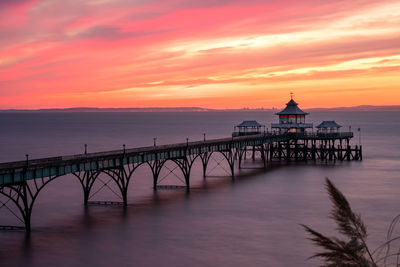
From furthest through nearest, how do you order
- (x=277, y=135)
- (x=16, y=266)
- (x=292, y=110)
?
1. (x=292, y=110)
2. (x=277, y=135)
3. (x=16, y=266)

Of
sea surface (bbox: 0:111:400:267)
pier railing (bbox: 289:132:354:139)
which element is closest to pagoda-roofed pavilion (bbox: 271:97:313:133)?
pier railing (bbox: 289:132:354:139)

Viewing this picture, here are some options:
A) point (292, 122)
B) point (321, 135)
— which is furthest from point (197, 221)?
point (292, 122)

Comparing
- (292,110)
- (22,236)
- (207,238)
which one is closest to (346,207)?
(207,238)

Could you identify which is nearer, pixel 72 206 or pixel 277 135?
pixel 72 206

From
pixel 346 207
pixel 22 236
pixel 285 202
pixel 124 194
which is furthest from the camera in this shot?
pixel 285 202

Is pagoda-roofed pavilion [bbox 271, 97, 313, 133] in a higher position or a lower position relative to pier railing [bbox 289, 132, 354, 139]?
higher

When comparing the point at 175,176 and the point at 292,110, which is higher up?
the point at 292,110

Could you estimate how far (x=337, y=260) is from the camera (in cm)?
747

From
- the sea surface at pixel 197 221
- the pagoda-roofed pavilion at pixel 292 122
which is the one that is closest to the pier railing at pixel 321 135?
the pagoda-roofed pavilion at pixel 292 122

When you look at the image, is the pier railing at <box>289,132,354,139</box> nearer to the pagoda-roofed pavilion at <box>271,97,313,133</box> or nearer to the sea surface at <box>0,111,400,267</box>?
the pagoda-roofed pavilion at <box>271,97,313,133</box>

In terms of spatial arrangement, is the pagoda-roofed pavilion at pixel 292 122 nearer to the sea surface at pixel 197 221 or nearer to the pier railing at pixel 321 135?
the pier railing at pixel 321 135

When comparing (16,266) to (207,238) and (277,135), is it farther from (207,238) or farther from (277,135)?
(277,135)

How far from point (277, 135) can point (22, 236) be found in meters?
58.4

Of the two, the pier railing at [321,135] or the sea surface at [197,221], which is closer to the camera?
the sea surface at [197,221]
